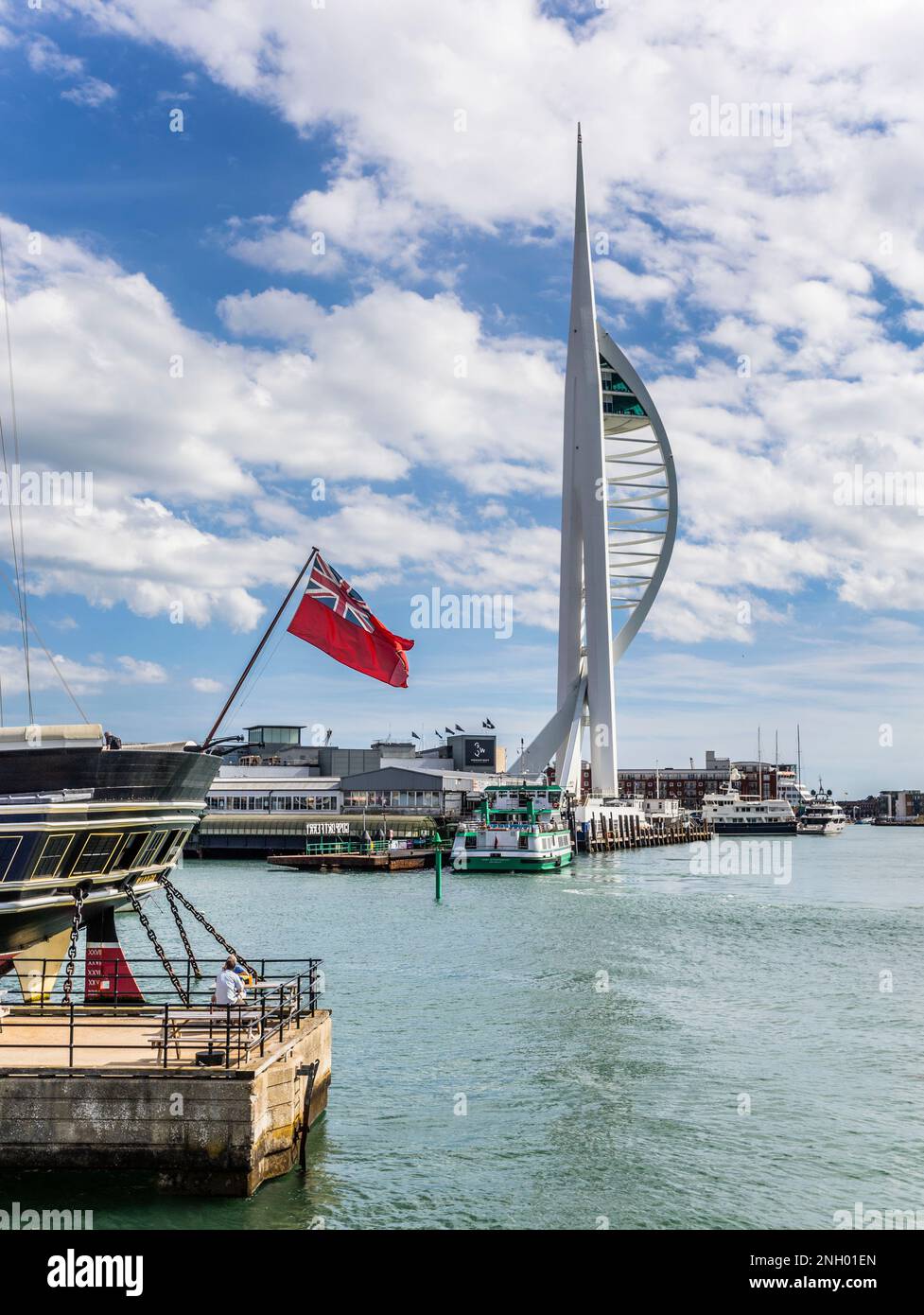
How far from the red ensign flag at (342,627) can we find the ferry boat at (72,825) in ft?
11.3

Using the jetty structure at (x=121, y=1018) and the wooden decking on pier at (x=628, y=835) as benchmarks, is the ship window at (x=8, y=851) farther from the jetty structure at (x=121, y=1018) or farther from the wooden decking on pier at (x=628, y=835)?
the wooden decking on pier at (x=628, y=835)

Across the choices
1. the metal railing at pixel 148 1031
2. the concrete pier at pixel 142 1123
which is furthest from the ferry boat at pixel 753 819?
the concrete pier at pixel 142 1123

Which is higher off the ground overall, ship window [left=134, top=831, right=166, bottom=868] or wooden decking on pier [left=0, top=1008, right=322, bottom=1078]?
ship window [left=134, top=831, right=166, bottom=868]

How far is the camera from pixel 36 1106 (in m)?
14.7

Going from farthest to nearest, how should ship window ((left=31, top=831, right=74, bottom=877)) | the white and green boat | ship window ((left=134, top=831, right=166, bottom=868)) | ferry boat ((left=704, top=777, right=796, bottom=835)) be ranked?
Result: ferry boat ((left=704, top=777, right=796, bottom=835)), the white and green boat, ship window ((left=134, top=831, right=166, bottom=868)), ship window ((left=31, top=831, right=74, bottom=877))

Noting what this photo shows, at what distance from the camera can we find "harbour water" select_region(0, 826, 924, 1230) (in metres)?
15.9

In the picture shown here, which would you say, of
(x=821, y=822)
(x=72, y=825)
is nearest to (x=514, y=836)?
(x=72, y=825)

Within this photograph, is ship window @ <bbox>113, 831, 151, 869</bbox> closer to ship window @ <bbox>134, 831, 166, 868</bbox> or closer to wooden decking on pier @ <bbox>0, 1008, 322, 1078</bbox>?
ship window @ <bbox>134, 831, 166, 868</bbox>

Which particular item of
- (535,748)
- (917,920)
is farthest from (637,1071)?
(535,748)

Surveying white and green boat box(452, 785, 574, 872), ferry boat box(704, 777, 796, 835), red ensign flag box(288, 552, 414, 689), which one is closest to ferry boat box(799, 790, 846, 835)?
ferry boat box(704, 777, 796, 835)

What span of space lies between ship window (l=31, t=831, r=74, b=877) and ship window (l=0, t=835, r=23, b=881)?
1.31 feet

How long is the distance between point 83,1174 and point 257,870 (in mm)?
74910

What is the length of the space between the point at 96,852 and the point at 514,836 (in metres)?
59.6
